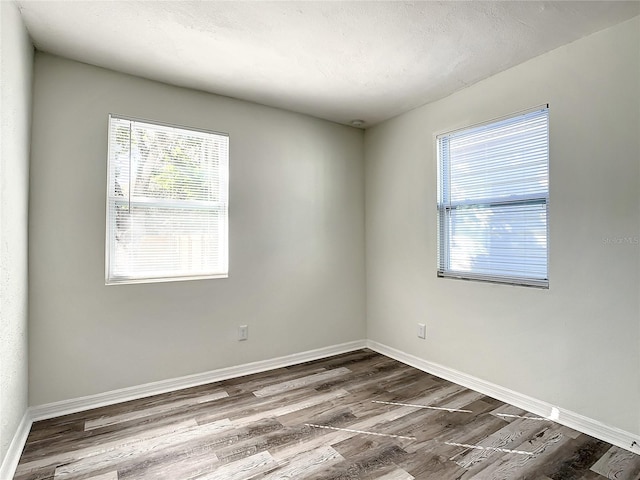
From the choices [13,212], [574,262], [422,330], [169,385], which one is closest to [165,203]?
[13,212]

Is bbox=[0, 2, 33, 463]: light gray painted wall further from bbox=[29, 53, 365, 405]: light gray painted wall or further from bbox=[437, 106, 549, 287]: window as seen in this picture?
bbox=[437, 106, 549, 287]: window

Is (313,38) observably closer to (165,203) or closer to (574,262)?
(165,203)

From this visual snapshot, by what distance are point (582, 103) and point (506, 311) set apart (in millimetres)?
1488

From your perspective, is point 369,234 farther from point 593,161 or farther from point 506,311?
point 593,161

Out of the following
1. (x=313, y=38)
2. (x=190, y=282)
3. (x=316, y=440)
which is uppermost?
(x=313, y=38)

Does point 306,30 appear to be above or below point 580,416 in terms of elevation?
above

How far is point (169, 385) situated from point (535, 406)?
2.73 meters

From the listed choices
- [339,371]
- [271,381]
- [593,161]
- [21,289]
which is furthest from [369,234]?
[21,289]

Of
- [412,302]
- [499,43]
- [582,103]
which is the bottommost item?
[412,302]

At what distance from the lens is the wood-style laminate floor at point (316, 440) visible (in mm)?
1842

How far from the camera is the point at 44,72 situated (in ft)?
7.84

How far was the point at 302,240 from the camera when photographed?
3561 millimetres

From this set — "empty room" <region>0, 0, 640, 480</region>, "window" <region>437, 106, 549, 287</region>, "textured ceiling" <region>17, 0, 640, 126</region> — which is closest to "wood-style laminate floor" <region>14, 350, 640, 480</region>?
"empty room" <region>0, 0, 640, 480</region>

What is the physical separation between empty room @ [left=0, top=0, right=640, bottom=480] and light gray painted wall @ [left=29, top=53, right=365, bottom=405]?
0.7 inches
